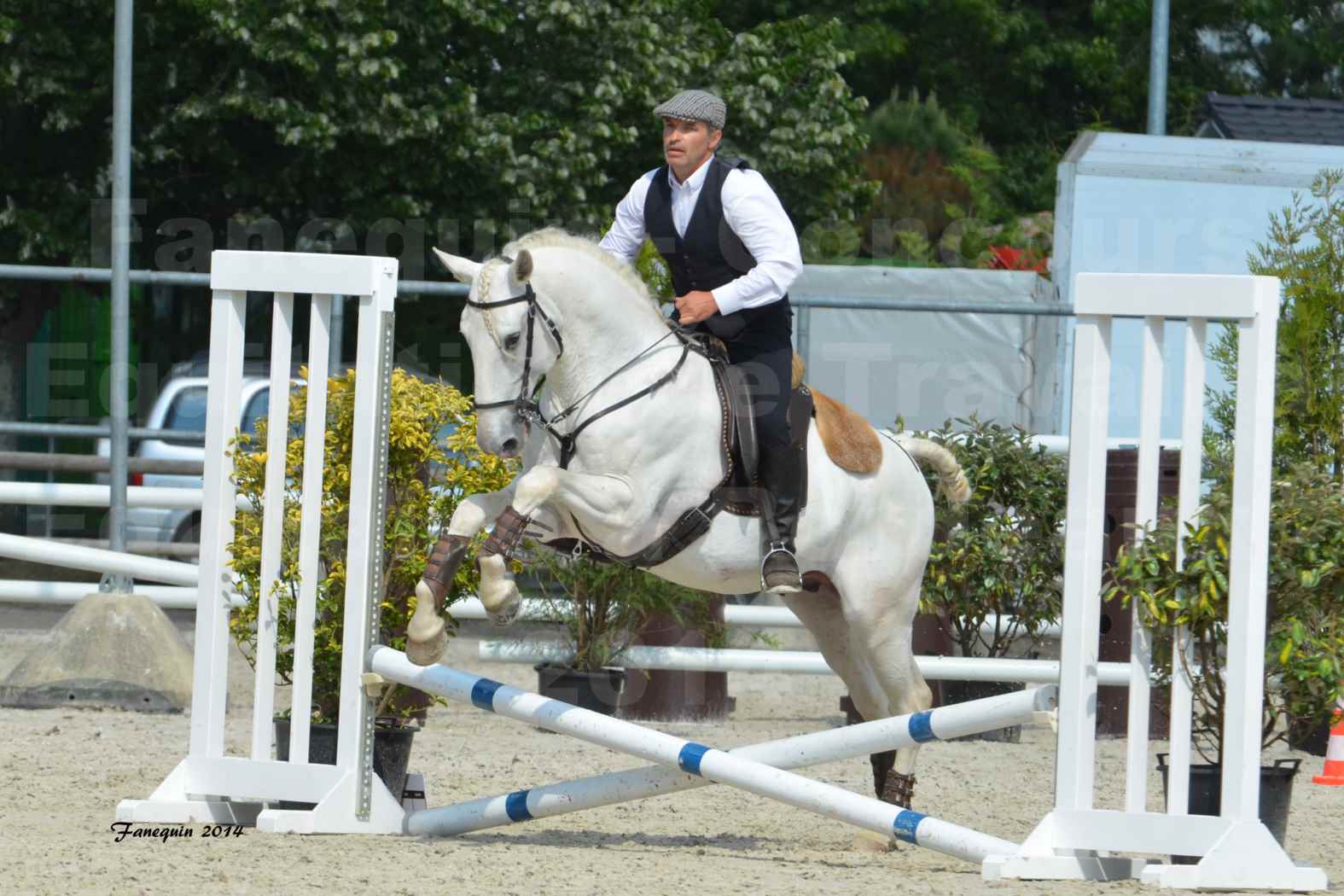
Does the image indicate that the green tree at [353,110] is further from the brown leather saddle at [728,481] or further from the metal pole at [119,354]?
the brown leather saddle at [728,481]

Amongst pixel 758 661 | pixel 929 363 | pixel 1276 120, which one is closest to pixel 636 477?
pixel 758 661

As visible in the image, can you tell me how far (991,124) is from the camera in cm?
2495

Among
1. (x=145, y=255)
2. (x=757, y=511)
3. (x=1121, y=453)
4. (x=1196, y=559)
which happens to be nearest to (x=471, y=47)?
(x=145, y=255)

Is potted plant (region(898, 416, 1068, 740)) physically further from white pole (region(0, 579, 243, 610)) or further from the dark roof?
the dark roof

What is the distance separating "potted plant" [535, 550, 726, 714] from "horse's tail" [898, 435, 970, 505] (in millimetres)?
1933

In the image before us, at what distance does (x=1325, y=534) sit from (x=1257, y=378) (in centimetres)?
53

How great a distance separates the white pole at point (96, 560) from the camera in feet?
25.5

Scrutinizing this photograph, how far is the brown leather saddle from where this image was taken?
503cm

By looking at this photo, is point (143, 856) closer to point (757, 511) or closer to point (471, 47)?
point (757, 511)

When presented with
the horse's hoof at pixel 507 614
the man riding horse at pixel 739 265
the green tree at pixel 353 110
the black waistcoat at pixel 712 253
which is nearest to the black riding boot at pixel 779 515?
the man riding horse at pixel 739 265

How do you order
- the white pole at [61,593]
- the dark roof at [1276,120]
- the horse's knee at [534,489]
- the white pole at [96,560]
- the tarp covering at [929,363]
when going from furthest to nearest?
the dark roof at [1276,120] → the tarp covering at [929,363] → the white pole at [61,593] → the white pole at [96,560] → the horse's knee at [534,489]

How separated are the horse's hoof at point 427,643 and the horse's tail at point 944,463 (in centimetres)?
180

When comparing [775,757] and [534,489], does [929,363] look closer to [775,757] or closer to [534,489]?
[775,757]

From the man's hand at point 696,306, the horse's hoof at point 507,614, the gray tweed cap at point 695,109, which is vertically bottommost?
the horse's hoof at point 507,614
